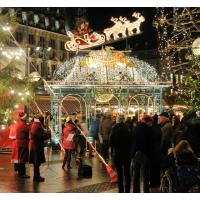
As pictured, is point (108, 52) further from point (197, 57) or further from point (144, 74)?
point (197, 57)

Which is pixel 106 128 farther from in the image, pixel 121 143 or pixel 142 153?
pixel 142 153

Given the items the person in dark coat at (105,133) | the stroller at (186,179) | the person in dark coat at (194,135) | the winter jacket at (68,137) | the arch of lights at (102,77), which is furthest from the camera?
the arch of lights at (102,77)

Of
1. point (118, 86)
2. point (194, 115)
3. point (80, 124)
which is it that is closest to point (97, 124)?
point (80, 124)

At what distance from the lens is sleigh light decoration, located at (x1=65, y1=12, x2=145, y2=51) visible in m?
22.5

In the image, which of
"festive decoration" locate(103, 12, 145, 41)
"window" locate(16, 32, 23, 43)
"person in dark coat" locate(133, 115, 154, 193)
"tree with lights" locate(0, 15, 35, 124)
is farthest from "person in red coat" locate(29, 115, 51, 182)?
"window" locate(16, 32, 23, 43)

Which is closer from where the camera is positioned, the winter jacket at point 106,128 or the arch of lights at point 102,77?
the winter jacket at point 106,128

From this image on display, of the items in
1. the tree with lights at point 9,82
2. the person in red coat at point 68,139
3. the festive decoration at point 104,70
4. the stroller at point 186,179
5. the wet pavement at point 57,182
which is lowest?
the wet pavement at point 57,182

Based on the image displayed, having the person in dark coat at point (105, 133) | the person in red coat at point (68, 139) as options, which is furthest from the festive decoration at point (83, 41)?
the person in red coat at point (68, 139)

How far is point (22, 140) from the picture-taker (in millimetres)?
13797

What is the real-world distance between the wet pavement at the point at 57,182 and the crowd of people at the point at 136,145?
41cm

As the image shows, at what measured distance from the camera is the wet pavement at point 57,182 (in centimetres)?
1137

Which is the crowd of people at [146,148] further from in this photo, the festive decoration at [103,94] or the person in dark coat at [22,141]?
the festive decoration at [103,94]

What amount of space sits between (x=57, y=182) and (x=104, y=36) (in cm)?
1200

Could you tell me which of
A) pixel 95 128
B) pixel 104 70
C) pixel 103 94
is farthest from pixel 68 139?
pixel 103 94
